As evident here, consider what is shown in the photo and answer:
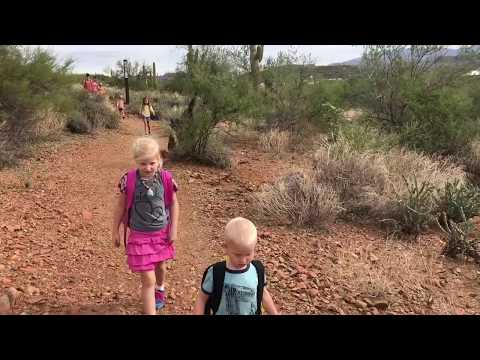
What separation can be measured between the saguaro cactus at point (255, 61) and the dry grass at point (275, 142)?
307 centimetres

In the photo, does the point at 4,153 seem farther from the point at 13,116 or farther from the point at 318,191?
the point at 318,191

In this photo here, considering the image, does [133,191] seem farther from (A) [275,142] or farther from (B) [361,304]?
(A) [275,142]

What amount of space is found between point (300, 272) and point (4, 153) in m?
6.79

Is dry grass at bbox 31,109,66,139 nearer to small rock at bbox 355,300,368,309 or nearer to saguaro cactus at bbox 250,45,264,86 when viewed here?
saguaro cactus at bbox 250,45,264,86

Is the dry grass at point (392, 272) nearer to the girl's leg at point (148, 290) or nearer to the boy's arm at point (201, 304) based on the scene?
the girl's leg at point (148, 290)

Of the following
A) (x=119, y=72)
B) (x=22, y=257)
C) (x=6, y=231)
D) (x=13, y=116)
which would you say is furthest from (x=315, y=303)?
(x=119, y=72)

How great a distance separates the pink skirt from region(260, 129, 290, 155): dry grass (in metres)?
8.09

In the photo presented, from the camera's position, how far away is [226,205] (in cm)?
656

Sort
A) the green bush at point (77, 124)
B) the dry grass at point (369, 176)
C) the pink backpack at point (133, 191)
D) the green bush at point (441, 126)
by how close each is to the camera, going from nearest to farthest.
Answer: the pink backpack at point (133, 191) → the dry grass at point (369, 176) → the green bush at point (441, 126) → the green bush at point (77, 124)

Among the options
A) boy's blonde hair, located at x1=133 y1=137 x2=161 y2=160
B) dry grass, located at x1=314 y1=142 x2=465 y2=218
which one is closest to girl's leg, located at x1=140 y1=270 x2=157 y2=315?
boy's blonde hair, located at x1=133 y1=137 x2=161 y2=160

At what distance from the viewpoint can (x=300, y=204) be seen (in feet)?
18.6

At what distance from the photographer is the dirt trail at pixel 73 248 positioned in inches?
143

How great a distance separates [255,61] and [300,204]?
10.5 metres

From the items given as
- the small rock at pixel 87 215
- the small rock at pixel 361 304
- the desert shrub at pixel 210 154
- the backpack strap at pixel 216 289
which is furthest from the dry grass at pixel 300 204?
the backpack strap at pixel 216 289
